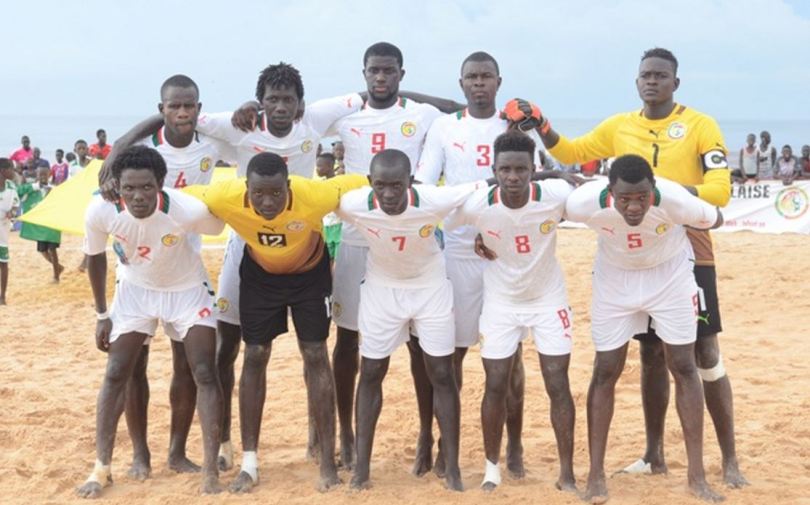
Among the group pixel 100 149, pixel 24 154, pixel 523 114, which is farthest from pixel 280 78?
pixel 24 154

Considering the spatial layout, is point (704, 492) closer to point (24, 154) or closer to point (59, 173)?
point (59, 173)

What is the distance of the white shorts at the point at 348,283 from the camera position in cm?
634

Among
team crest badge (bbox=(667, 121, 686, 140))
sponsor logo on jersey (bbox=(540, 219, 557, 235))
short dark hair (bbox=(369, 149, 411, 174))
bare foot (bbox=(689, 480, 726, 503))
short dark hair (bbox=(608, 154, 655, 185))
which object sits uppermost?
team crest badge (bbox=(667, 121, 686, 140))

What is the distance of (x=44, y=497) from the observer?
19.2 ft

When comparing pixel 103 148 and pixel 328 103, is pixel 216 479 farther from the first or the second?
pixel 103 148

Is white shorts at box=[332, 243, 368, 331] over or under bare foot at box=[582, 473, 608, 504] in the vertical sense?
over

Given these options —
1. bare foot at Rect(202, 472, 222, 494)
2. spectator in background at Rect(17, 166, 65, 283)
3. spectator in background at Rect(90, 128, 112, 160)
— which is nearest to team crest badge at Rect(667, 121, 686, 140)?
bare foot at Rect(202, 472, 222, 494)

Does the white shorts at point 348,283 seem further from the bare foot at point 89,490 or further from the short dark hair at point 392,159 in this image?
the bare foot at point 89,490

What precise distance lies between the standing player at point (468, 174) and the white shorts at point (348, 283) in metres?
0.48

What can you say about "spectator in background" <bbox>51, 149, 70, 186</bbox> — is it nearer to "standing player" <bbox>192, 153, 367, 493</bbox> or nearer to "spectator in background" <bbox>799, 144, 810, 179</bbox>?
"spectator in background" <bbox>799, 144, 810, 179</bbox>

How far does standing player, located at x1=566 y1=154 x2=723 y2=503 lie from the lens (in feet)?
17.8

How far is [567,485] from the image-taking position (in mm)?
5762

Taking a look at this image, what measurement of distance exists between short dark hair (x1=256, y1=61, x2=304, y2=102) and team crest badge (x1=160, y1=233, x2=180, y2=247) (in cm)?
117

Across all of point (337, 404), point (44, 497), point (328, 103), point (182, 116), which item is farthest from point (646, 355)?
point (44, 497)
